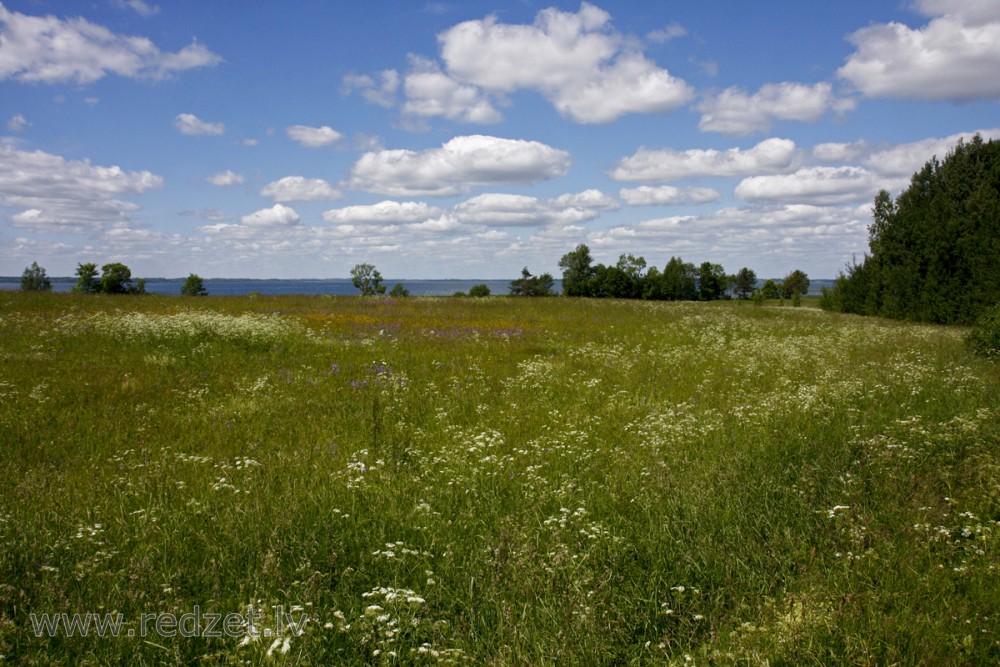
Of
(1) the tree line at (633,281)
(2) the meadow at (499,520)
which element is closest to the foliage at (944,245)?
(2) the meadow at (499,520)

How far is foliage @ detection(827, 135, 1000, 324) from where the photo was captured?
23469 mm

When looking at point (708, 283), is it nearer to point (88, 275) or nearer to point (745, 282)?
point (745, 282)

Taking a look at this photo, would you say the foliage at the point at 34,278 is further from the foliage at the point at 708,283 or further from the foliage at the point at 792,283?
the foliage at the point at 792,283

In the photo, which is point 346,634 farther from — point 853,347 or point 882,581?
point 853,347

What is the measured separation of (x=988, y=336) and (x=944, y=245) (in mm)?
Result: 16922

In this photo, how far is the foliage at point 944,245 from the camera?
23469 millimetres

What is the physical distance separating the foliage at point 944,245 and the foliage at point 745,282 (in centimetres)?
7462

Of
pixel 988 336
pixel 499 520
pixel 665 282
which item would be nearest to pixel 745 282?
pixel 665 282

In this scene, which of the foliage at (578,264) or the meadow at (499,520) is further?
the foliage at (578,264)

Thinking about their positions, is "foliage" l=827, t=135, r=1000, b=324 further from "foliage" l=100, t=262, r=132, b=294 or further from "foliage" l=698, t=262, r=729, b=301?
"foliage" l=100, t=262, r=132, b=294

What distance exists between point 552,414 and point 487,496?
330 centimetres

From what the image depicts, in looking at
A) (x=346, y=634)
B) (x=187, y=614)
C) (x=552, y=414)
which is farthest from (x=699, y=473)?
(x=187, y=614)

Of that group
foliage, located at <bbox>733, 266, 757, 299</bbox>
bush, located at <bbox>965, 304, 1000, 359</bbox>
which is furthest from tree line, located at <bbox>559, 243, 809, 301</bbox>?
bush, located at <bbox>965, 304, 1000, 359</bbox>

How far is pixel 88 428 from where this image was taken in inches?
283
